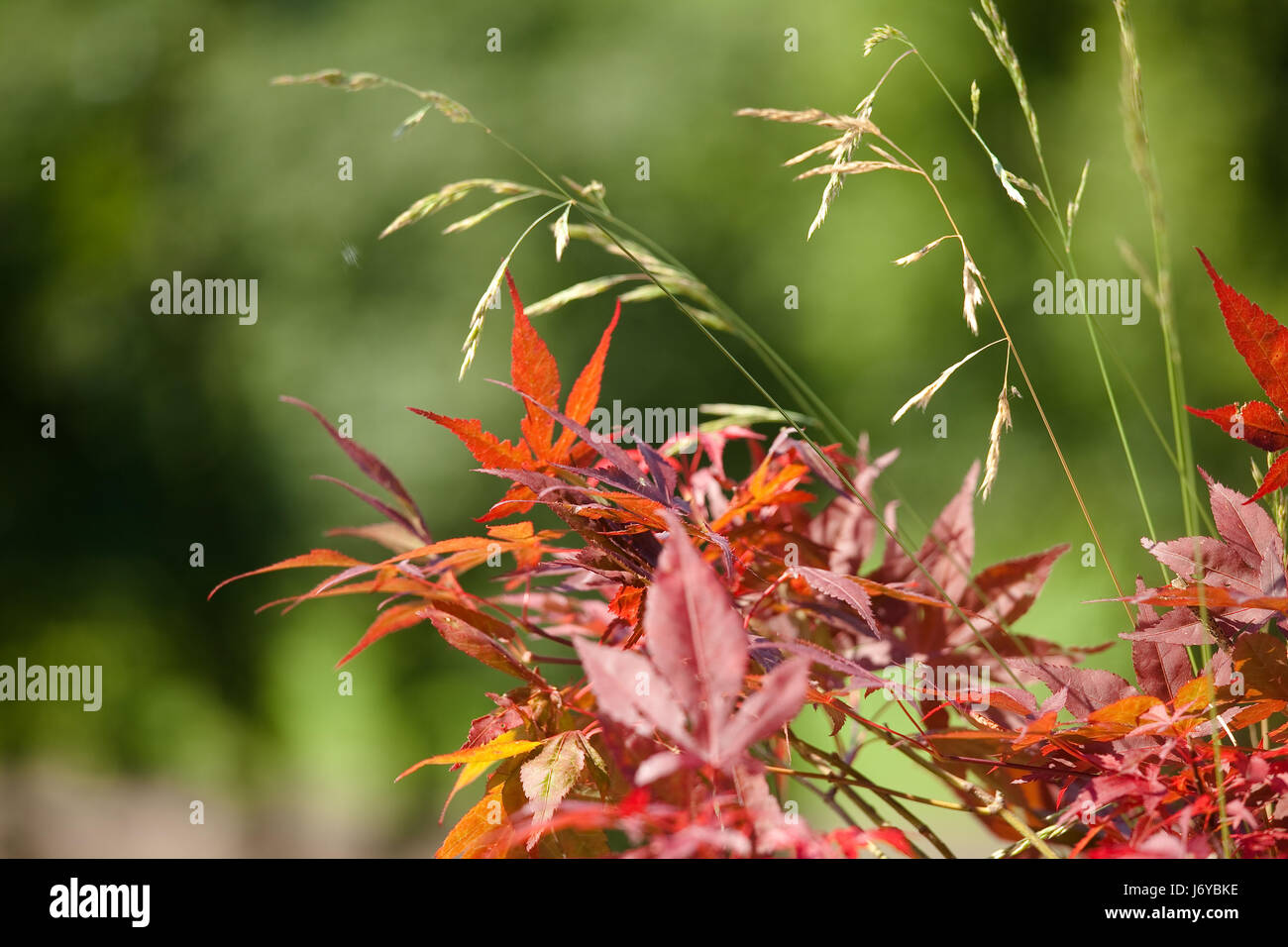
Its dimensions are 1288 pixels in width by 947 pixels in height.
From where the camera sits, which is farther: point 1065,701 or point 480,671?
point 480,671

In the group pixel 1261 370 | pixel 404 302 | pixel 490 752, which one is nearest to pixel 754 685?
pixel 490 752

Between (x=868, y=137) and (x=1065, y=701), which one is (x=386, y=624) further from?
(x=868, y=137)

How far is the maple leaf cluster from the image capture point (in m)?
0.22

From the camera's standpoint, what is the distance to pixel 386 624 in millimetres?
386

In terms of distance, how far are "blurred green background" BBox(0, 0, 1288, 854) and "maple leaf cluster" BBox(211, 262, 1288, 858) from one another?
108 centimetres

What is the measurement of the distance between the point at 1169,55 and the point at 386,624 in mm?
1581

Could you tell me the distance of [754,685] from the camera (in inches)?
12.2

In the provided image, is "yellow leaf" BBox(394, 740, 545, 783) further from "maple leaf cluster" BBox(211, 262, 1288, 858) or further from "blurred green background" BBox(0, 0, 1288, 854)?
"blurred green background" BBox(0, 0, 1288, 854)

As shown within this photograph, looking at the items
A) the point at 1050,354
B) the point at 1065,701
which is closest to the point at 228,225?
the point at 1050,354

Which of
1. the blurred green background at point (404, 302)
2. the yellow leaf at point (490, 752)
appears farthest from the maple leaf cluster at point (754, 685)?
the blurred green background at point (404, 302)

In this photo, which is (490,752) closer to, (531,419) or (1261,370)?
(531,419)

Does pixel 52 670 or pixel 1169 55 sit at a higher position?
pixel 1169 55

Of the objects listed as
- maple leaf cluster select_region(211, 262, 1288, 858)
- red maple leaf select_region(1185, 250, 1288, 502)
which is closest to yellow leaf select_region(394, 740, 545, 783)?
maple leaf cluster select_region(211, 262, 1288, 858)
